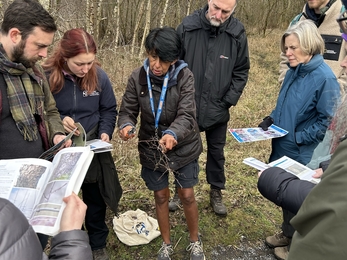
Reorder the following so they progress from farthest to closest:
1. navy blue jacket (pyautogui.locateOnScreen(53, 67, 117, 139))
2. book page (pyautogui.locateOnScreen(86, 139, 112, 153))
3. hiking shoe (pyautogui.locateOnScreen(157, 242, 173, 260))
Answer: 1. hiking shoe (pyautogui.locateOnScreen(157, 242, 173, 260))
2. navy blue jacket (pyautogui.locateOnScreen(53, 67, 117, 139))
3. book page (pyautogui.locateOnScreen(86, 139, 112, 153))

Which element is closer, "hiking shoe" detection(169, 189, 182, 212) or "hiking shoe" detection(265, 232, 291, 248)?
"hiking shoe" detection(265, 232, 291, 248)

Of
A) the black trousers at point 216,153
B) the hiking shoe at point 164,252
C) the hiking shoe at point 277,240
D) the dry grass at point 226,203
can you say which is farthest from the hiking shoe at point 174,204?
the hiking shoe at point 277,240

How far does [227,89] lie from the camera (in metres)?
3.32

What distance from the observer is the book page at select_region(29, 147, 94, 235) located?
1533 mm

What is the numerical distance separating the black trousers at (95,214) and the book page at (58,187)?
854 mm

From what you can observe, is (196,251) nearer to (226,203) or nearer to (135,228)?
(135,228)

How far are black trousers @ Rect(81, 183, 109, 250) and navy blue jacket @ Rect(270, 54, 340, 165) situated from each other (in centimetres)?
174

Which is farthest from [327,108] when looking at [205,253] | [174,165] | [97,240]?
[97,240]

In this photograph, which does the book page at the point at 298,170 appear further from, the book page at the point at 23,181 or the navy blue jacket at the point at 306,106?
the book page at the point at 23,181

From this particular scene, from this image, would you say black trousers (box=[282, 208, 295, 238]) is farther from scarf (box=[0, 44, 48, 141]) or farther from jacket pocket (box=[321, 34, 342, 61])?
scarf (box=[0, 44, 48, 141])

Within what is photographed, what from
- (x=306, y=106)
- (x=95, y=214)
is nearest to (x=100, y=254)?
(x=95, y=214)

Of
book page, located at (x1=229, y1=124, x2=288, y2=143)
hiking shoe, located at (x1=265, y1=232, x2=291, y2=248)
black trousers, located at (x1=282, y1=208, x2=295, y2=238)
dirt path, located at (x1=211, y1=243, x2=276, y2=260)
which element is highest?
book page, located at (x1=229, y1=124, x2=288, y2=143)

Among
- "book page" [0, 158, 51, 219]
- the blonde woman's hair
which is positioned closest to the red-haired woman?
"book page" [0, 158, 51, 219]

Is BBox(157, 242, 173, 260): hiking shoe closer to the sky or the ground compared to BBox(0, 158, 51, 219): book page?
closer to the ground
